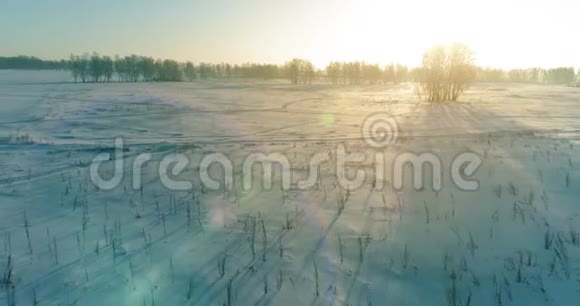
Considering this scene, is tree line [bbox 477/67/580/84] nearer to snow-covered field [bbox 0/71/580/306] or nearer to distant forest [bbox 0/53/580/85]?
distant forest [bbox 0/53/580/85]

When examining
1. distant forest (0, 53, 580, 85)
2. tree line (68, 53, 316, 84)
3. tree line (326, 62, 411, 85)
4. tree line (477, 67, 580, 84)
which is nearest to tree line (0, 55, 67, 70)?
distant forest (0, 53, 580, 85)

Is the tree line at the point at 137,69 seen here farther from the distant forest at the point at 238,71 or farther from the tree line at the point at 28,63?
the tree line at the point at 28,63

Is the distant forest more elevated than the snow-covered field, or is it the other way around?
the distant forest

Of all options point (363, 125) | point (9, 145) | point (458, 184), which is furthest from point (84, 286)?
point (363, 125)

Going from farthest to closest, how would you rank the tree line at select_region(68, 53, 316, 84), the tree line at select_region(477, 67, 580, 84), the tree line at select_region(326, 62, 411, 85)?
the tree line at select_region(477, 67, 580, 84) < the tree line at select_region(326, 62, 411, 85) < the tree line at select_region(68, 53, 316, 84)

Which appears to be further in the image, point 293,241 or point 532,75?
point 532,75

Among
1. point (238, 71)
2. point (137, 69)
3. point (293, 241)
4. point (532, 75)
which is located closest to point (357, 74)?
point (238, 71)

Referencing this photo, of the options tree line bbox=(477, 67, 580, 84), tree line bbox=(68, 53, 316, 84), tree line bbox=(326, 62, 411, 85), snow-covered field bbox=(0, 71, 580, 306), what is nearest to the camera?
snow-covered field bbox=(0, 71, 580, 306)

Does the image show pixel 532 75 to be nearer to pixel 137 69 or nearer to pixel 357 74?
pixel 357 74
